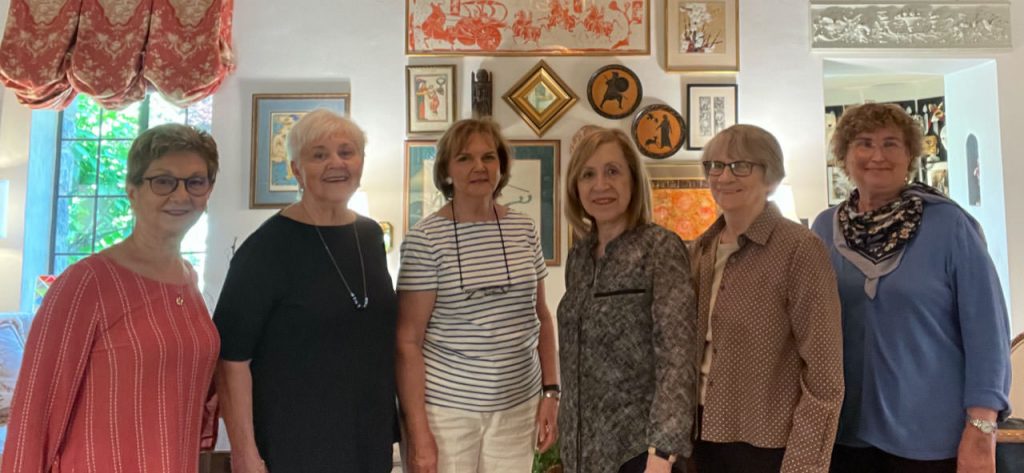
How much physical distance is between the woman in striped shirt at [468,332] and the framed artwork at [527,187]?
4.95ft

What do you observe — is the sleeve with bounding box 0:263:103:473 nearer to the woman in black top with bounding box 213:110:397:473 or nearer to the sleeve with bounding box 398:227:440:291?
the woman in black top with bounding box 213:110:397:473

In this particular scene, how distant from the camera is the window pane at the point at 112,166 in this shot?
3582mm

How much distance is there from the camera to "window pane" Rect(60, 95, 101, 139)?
11.8ft

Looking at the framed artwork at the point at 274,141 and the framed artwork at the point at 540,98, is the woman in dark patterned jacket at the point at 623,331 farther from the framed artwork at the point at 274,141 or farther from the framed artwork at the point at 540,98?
the framed artwork at the point at 274,141

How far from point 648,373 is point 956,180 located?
326 cm

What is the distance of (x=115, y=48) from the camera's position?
10.2ft

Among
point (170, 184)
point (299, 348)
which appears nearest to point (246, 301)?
point (299, 348)

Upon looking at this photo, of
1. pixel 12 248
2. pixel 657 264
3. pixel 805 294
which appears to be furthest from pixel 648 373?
pixel 12 248

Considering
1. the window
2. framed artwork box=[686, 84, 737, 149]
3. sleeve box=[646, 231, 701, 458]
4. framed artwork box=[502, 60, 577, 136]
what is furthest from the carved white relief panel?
the window

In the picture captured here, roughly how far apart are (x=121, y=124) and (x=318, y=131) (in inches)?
115

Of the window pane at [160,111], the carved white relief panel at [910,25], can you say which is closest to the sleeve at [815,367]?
the carved white relief panel at [910,25]

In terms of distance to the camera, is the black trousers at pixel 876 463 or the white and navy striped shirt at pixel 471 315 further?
the white and navy striped shirt at pixel 471 315

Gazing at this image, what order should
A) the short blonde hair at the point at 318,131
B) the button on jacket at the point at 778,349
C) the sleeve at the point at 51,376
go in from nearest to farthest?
the sleeve at the point at 51,376 → the button on jacket at the point at 778,349 → the short blonde hair at the point at 318,131

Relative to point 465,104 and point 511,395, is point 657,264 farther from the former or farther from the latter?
point 465,104
